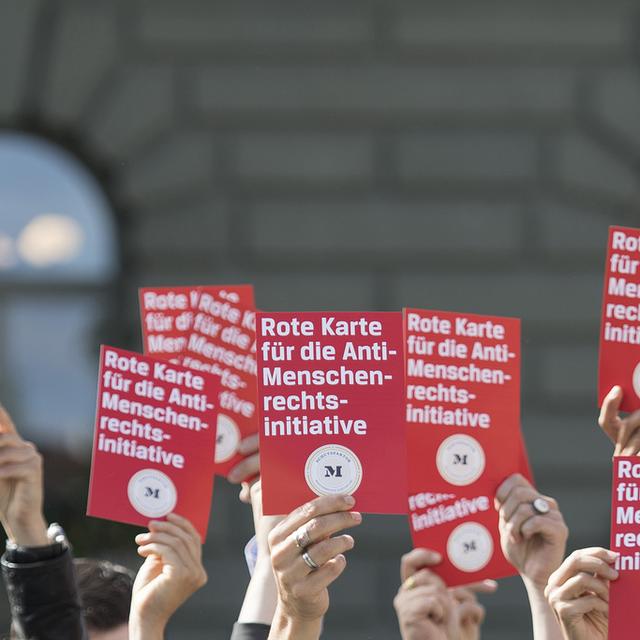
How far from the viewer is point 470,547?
3072mm

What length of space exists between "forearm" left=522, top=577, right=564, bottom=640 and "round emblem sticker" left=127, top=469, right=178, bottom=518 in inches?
30.9

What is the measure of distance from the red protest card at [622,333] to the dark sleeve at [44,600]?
1134 millimetres

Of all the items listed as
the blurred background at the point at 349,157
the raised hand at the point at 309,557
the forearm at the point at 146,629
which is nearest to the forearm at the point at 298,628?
the raised hand at the point at 309,557

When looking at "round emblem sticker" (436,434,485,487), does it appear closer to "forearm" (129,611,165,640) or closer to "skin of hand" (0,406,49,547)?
"forearm" (129,611,165,640)

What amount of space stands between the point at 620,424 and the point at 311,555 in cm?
94

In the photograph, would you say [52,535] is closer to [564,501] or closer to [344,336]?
[344,336]

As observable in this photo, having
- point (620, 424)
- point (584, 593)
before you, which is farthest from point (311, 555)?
point (620, 424)

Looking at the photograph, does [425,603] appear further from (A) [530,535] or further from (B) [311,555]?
(B) [311,555]

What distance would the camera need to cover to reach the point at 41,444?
7.75m

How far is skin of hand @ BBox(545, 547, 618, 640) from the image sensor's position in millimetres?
2432

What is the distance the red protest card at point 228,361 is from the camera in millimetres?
3373

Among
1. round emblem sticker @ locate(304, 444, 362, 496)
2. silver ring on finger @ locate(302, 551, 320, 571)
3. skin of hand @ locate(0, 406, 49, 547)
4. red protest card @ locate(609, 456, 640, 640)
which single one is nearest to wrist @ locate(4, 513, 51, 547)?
skin of hand @ locate(0, 406, 49, 547)

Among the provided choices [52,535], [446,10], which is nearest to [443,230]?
[446,10]

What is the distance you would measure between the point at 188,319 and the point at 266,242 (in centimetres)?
436
